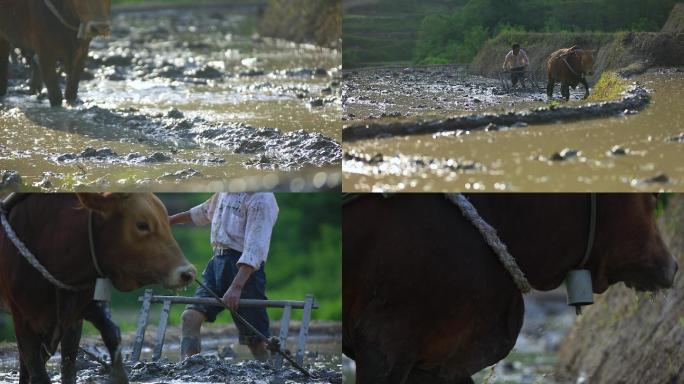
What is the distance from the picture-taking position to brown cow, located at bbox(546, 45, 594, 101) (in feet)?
10.4

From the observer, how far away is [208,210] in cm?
298

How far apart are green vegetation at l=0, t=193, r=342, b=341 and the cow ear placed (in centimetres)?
16

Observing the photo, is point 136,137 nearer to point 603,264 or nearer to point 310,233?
point 310,233

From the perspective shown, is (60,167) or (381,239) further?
(60,167)

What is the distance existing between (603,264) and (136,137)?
81.7 inches

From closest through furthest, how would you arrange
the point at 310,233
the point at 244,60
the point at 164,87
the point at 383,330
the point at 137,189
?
the point at 383,330
the point at 310,233
the point at 137,189
the point at 164,87
the point at 244,60

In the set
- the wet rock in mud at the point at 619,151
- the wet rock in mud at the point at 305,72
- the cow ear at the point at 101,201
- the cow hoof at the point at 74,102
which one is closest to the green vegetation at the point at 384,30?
the wet rock in mud at the point at 619,151

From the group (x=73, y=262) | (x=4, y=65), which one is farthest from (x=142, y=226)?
(x=4, y=65)

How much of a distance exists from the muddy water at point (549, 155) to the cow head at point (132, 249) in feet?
1.58

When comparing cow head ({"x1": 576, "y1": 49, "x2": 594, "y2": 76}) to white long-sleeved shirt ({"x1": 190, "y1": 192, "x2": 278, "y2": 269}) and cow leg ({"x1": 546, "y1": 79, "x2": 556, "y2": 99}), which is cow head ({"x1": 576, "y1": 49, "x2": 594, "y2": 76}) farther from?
white long-sleeved shirt ({"x1": 190, "y1": 192, "x2": 278, "y2": 269})

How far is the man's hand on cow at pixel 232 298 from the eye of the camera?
114 inches

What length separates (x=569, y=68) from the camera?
10.5 ft

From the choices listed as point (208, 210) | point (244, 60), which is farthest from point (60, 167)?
point (244, 60)

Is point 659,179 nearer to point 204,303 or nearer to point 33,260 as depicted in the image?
point 204,303
